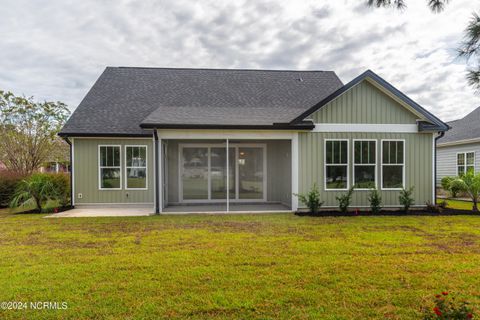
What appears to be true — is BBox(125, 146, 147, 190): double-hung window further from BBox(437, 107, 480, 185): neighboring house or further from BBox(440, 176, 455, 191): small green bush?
BBox(437, 107, 480, 185): neighboring house

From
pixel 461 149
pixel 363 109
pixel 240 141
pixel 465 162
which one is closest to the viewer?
pixel 363 109

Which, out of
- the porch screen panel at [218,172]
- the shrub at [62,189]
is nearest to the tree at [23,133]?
the shrub at [62,189]

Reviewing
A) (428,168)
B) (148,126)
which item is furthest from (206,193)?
(428,168)

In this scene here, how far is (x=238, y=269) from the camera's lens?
166 inches

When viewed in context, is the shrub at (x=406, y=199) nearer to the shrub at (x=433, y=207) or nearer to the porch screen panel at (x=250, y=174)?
the shrub at (x=433, y=207)

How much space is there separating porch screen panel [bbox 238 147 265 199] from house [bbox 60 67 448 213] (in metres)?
0.04

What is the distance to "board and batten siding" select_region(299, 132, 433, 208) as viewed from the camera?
920 centimetres

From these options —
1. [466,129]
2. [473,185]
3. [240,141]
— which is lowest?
[473,185]

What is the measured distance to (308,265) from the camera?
14.4 ft

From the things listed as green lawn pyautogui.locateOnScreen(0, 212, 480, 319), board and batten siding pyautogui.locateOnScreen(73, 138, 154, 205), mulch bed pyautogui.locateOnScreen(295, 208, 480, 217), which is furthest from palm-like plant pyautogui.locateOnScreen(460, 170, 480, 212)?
board and batten siding pyautogui.locateOnScreen(73, 138, 154, 205)

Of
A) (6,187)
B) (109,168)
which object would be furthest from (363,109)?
(6,187)

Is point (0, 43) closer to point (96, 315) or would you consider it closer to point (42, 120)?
point (42, 120)

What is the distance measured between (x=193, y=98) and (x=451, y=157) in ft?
48.2

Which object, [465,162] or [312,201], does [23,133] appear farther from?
[465,162]
